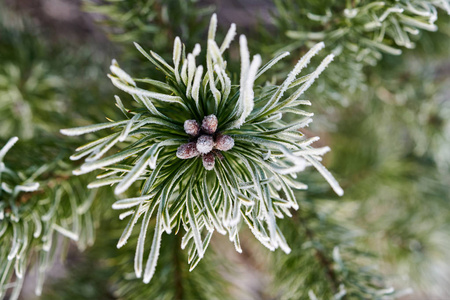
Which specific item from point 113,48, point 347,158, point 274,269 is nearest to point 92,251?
point 274,269

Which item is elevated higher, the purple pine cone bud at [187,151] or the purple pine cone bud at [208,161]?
the purple pine cone bud at [187,151]

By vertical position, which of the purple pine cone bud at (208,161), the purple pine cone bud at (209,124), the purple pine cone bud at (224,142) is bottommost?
the purple pine cone bud at (208,161)

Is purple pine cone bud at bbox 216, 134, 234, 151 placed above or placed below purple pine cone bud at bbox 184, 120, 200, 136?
below
